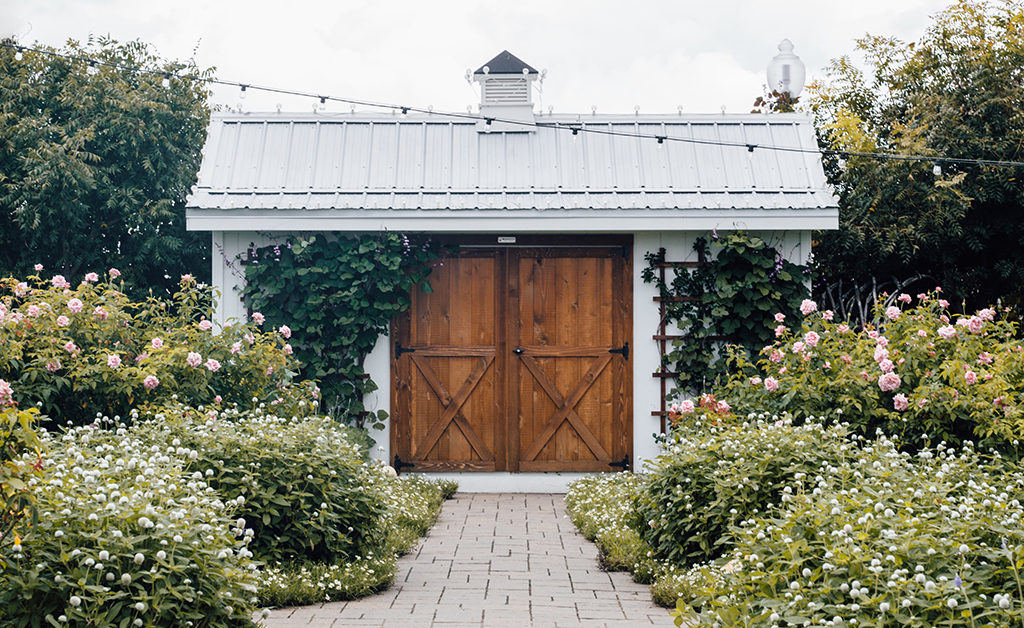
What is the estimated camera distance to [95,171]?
1258 cm

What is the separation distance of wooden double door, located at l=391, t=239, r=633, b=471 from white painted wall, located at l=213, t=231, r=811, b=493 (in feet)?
0.27

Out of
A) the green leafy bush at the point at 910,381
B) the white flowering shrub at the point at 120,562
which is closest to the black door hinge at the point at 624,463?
the green leafy bush at the point at 910,381

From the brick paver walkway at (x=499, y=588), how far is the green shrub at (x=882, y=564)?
109 cm

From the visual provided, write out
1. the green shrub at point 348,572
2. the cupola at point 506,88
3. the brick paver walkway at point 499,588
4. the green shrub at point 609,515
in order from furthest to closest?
the cupola at point 506,88 < the green shrub at point 609,515 < the green shrub at point 348,572 < the brick paver walkway at point 499,588

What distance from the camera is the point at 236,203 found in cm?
892

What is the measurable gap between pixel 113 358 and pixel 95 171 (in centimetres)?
690

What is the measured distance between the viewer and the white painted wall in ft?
30.2

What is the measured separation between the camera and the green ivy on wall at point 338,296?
29.5 feet

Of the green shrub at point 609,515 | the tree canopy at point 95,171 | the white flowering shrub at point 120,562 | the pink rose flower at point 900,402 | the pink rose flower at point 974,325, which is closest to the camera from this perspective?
the white flowering shrub at point 120,562

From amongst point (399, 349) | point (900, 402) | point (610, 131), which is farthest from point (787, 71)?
point (900, 402)

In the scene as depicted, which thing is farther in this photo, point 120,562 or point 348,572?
point 348,572

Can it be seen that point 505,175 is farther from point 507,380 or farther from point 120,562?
point 120,562

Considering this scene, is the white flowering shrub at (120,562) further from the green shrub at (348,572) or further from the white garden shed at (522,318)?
the white garden shed at (522,318)

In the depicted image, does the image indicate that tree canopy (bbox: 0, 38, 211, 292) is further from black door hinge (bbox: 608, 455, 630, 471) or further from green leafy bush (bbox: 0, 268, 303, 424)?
black door hinge (bbox: 608, 455, 630, 471)
